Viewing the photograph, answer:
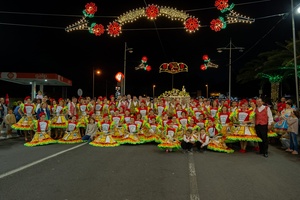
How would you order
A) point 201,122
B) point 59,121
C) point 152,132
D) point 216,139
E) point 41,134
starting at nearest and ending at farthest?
1. point 216,139
2. point 41,134
3. point 201,122
4. point 152,132
5. point 59,121

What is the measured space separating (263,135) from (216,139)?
1632mm

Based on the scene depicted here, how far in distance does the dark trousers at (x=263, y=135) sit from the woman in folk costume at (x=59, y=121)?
7916mm

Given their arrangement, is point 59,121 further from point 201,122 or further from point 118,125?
point 201,122

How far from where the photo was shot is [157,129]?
37.8 ft

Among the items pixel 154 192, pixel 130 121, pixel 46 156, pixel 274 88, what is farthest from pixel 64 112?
pixel 274 88

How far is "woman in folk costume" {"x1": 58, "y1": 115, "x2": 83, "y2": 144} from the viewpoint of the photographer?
37.4ft

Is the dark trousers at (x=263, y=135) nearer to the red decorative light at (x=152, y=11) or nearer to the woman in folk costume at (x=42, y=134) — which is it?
the red decorative light at (x=152, y=11)

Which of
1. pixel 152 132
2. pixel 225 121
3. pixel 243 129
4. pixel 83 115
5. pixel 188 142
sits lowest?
pixel 188 142

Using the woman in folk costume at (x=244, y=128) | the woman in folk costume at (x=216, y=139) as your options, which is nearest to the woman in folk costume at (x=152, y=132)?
the woman in folk costume at (x=216, y=139)

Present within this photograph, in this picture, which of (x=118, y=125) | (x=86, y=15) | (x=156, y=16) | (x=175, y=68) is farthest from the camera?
(x=175, y=68)

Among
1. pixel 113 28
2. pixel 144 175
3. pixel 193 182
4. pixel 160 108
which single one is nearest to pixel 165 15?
pixel 113 28

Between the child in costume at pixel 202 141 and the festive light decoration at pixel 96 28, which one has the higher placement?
the festive light decoration at pixel 96 28

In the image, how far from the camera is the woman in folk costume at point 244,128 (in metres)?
9.66

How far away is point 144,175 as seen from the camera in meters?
6.51
